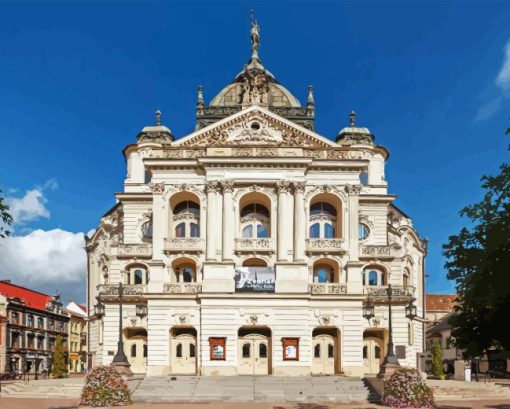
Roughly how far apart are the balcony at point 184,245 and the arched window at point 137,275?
18.9 feet

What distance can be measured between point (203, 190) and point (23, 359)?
48.9 m

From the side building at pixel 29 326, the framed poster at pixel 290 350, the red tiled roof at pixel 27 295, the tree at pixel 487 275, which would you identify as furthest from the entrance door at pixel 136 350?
the tree at pixel 487 275

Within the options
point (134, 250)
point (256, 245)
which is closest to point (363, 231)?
point (256, 245)

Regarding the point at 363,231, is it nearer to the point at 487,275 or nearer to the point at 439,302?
the point at 487,275

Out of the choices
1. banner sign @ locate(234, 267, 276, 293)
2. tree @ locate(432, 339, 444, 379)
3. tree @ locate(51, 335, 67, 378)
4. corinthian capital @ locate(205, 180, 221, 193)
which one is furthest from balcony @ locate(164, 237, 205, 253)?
tree @ locate(432, 339, 444, 379)

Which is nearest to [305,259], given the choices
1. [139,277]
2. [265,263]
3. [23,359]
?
[265,263]

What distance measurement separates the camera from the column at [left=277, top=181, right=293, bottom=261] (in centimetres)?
5519

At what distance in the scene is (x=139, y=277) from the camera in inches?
2399

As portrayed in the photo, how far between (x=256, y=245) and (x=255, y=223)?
2.88 meters

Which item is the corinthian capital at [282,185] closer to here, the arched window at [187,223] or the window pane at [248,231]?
the window pane at [248,231]

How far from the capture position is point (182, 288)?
5500 cm

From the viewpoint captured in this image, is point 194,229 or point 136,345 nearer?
point 194,229

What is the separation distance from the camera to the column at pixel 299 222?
55.1 m

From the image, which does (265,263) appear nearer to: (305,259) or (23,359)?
(305,259)
